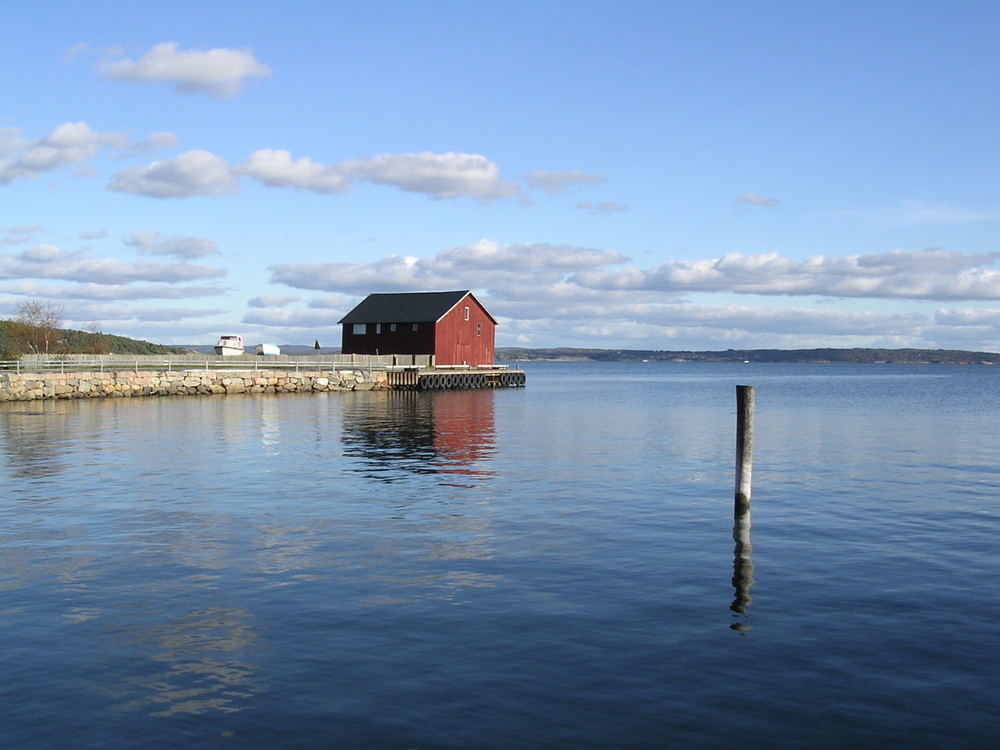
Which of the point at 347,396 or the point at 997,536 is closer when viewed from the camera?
the point at 997,536

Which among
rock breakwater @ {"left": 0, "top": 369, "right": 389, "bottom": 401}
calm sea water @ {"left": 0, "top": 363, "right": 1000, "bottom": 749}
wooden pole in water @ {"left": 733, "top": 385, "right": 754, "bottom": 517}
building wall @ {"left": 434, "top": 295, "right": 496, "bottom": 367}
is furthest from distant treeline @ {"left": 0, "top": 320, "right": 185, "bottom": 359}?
wooden pole in water @ {"left": 733, "top": 385, "right": 754, "bottom": 517}

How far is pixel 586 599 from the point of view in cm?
1204

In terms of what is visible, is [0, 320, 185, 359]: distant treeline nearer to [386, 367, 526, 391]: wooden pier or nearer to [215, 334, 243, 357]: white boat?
[215, 334, 243, 357]: white boat

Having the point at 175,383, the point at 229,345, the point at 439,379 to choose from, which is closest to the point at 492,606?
the point at 175,383

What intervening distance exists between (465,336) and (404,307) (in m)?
5.73

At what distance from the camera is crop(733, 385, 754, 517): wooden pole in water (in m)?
17.9

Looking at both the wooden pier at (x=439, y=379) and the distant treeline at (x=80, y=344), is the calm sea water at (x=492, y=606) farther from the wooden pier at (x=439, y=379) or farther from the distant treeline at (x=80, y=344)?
the distant treeline at (x=80, y=344)

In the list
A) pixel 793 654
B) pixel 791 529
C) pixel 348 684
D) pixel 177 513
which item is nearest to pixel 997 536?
pixel 791 529

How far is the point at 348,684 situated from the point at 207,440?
83.3ft

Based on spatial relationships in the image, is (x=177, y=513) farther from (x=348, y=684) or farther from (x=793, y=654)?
(x=793, y=654)

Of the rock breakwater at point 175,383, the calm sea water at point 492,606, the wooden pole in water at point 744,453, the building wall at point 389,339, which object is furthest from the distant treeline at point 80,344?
the wooden pole in water at point 744,453

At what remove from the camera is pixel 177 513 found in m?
18.1

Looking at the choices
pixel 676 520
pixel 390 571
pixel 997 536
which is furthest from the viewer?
pixel 676 520

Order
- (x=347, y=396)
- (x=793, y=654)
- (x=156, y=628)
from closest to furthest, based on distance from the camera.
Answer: (x=793, y=654)
(x=156, y=628)
(x=347, y=396)
